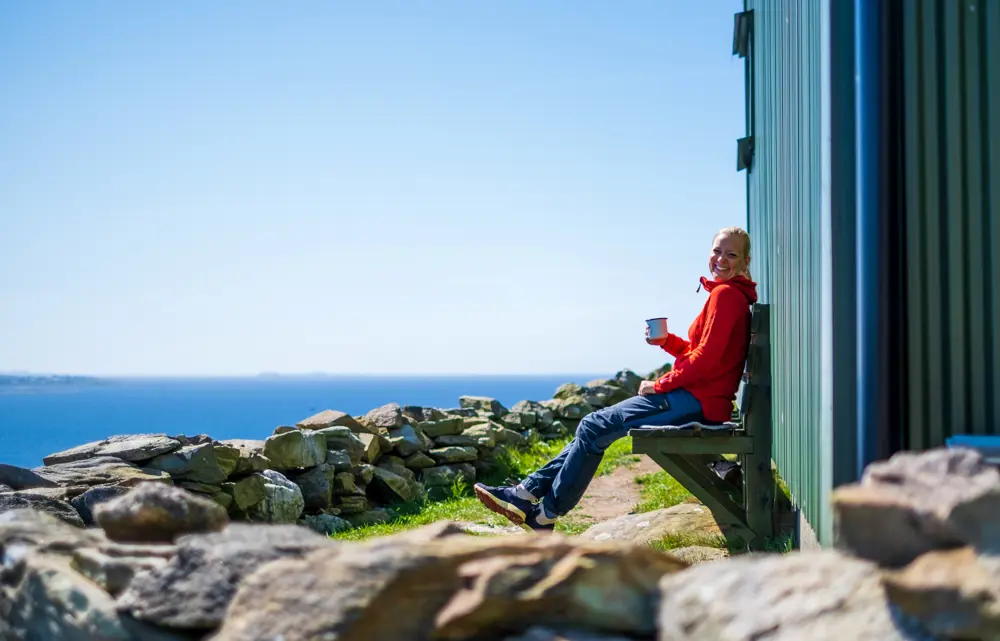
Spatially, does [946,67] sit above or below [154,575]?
above

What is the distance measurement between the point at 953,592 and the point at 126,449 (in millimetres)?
5143

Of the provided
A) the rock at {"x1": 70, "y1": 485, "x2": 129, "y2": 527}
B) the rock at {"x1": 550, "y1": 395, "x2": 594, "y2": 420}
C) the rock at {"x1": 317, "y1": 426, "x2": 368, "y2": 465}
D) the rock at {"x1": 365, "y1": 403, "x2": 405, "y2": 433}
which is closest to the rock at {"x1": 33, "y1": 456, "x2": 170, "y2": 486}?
the rock at {"x1": 70, "y1": 485, "x2": 129, "y2": 527}

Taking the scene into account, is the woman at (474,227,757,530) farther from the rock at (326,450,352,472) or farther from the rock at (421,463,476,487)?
the rock at (421,463,476,487)

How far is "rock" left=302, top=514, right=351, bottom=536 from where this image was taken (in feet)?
21.1

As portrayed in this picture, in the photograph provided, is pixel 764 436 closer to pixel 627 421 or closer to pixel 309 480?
pixel 627 421

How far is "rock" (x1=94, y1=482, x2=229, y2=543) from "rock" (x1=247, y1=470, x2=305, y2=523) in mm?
3181

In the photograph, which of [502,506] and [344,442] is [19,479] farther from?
[344,442]

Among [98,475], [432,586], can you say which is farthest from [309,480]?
[432,586]

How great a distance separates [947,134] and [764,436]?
220 centimetres

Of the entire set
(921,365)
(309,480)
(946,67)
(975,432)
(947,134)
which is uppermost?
(946,67)

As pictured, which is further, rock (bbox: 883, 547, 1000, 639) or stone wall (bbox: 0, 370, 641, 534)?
stone wall (bbox: 0, 370, 641, 534)

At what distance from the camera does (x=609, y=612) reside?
85.2 inches

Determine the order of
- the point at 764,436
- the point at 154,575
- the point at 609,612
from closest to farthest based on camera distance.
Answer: the point at 609,612 → the point at 154,575 → the point at 764,436

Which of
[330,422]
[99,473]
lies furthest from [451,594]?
[330,422]
